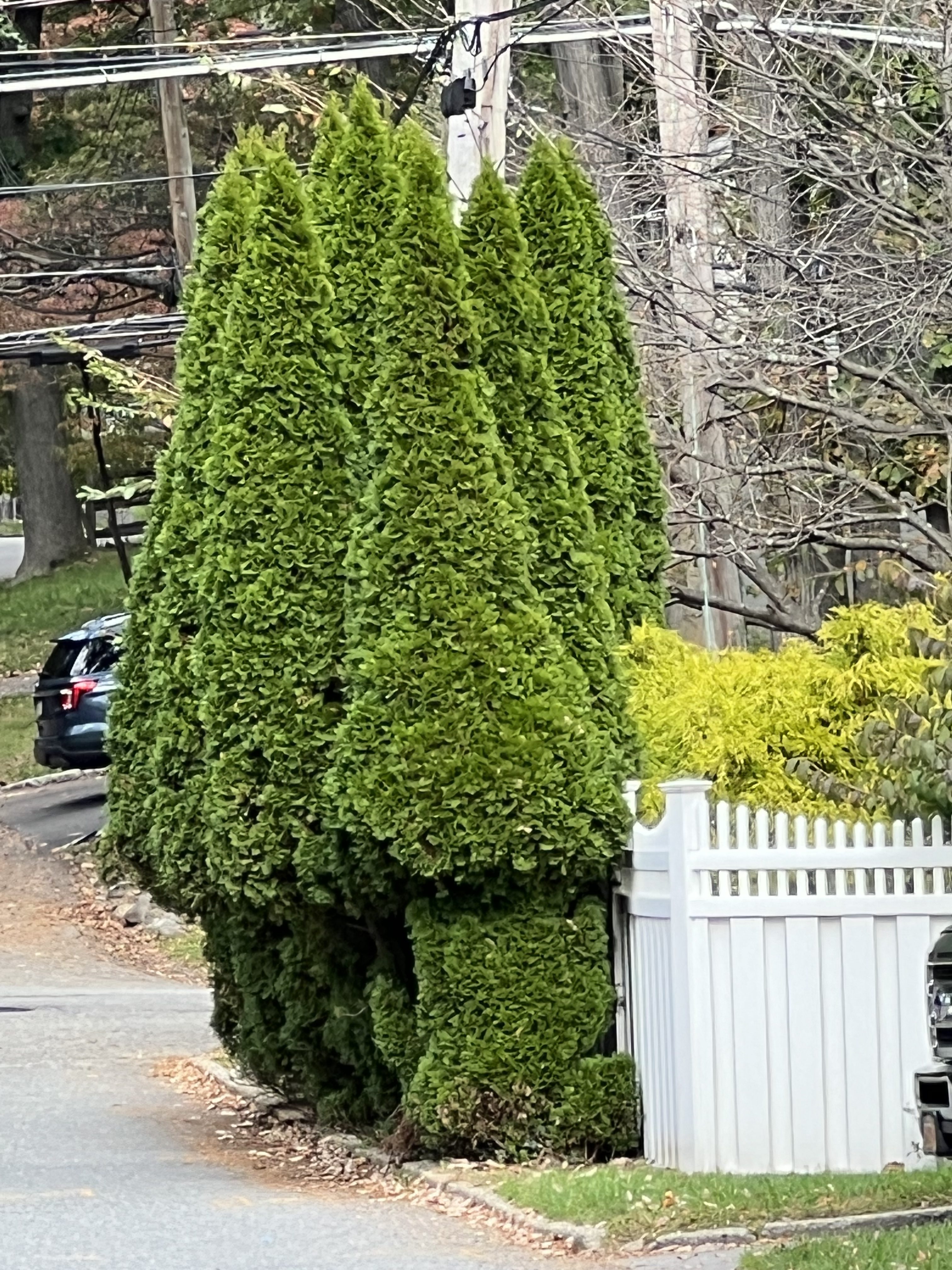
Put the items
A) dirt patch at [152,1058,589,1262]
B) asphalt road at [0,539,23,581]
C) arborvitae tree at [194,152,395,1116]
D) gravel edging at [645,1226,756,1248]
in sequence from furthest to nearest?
asphalt road at [0,539,23,581] → arborvitae tree at [194,152,395,1116] → dirt patch at [152,1058,589,1262] → gravel edging at [645,1226,756,1248]

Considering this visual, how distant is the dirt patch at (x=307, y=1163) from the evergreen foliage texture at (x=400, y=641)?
1.09ft

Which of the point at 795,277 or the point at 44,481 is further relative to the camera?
the point at 44,481

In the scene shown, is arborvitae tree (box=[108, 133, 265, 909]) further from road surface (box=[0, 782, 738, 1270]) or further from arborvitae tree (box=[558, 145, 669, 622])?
arborvitae tree (box=[558, 145, 669, 622])

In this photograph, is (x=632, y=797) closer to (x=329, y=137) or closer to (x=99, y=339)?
(x=329, y=137)

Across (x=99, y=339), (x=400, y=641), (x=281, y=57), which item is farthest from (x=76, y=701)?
(x=400, y=641)

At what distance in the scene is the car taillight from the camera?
24.5 m

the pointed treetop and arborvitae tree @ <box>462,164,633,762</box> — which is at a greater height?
the pointed treetop

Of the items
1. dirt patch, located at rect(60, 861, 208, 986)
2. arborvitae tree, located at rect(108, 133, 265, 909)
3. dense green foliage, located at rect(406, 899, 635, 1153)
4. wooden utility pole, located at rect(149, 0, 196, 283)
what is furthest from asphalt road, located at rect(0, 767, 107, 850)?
dense green foliage, located at rect(406, 899, 635, 1153)

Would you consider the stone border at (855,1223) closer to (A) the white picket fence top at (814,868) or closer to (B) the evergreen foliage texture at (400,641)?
(A) the white picket fence top at (814,868)

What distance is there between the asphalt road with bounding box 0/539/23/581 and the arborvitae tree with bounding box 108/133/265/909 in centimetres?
3484

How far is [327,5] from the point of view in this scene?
29156 millimetres

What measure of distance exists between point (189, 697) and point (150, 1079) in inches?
185

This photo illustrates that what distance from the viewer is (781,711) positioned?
930 cm

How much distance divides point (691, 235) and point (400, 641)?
5.91 meters
